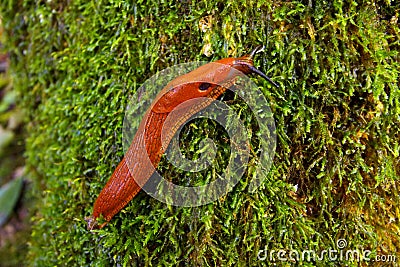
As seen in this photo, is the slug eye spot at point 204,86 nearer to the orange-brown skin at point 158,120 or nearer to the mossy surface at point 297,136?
the orange-brown skin at point 158,120

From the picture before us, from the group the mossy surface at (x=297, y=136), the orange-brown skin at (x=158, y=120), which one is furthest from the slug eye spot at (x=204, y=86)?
the mossy surface at (x=297, y=136)

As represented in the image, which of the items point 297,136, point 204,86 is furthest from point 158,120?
point 297,136

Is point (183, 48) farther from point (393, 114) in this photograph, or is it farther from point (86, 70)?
point (393, 114)

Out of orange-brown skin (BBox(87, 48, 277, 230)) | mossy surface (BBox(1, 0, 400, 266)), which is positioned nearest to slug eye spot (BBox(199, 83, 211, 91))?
orange-brown skin (BBox(87, 48, 277, 230))

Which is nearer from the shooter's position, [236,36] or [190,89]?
[190,89]

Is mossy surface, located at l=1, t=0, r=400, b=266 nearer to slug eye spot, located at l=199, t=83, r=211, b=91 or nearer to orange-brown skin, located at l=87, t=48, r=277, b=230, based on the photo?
orange-brown skin, located at l=87, t=48, r=277, b=230

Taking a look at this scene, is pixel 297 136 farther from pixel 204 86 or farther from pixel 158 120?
pixel 158 120

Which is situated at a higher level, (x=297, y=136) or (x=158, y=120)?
(x=158, y=120)

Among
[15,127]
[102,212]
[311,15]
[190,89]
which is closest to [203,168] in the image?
[190,89]
